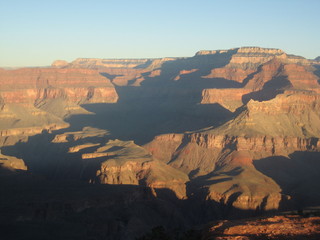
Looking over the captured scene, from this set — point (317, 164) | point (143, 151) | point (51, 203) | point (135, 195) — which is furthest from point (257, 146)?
point (51, 203)

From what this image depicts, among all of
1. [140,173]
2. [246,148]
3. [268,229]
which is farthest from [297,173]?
[268,229]

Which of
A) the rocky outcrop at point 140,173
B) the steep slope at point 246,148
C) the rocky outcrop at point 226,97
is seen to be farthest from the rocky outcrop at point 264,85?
the rocky outcrop at point 140,173

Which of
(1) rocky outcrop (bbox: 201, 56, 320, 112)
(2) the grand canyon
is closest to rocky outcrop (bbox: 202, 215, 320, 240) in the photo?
(2) the grand canyon

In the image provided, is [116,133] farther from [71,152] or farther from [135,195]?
[135,195]

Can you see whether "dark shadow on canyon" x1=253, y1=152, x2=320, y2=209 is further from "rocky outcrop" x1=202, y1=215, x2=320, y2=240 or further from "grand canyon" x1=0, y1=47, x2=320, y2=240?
"rocky outcrop" x1=202, y1=215, x2=320, y2=240

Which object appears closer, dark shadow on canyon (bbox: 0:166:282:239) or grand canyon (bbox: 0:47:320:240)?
dark shadow on canyon (bbox: 0:166:282:239)


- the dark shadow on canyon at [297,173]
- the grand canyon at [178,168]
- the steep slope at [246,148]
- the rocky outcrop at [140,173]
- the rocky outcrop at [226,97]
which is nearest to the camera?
the grand canyon at [178,168]

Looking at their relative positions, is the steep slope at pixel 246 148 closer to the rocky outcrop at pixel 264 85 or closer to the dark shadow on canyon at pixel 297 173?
the dark shadow on canyon at pixel 297 173

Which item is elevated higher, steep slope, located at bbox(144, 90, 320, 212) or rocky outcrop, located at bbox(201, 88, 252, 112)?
rocky outcrop, located at bbox(201, 88, 252, 112)
